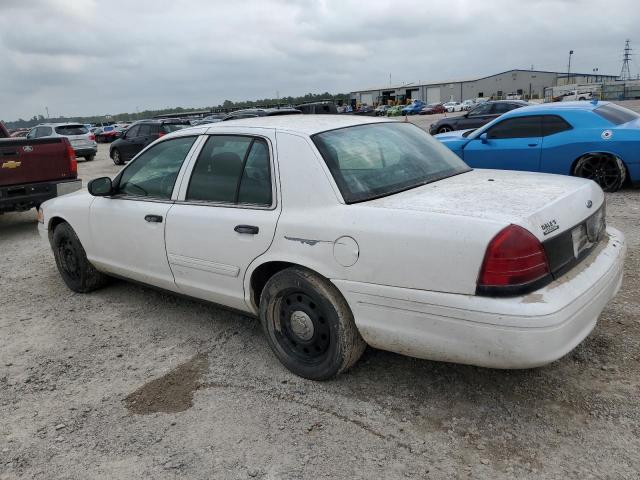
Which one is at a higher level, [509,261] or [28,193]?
[509,261]

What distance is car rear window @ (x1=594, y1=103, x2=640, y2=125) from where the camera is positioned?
788cm

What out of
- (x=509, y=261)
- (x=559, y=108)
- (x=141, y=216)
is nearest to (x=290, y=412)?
(x=509, y=261)

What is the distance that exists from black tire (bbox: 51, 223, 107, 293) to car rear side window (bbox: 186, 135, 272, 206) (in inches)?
71.0

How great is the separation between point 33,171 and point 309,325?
21.3 ft

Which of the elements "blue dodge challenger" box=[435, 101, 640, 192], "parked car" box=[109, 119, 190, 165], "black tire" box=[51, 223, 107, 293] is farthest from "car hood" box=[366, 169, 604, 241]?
"parked car" box=[109, 119, 190, 165]

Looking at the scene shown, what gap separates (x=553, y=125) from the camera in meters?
8.06

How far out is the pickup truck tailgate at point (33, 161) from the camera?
300 inches

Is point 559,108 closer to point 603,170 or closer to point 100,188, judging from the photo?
point 603,170

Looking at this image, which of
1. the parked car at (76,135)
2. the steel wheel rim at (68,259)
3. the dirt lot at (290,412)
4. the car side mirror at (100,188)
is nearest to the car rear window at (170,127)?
the parked car at (76,135)

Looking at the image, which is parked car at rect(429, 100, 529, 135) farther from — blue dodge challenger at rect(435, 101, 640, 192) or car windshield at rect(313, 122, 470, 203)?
car windshield at rect(313, 122, 470, 203)

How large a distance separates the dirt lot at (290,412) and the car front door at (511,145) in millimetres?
4319

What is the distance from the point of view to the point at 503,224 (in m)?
2.47

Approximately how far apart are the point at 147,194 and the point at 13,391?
1.66 meters

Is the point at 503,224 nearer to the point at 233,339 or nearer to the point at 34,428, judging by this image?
the point at 233,339
